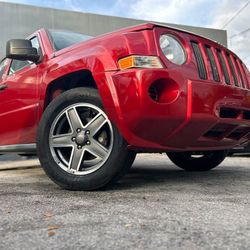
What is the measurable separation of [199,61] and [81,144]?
112cm

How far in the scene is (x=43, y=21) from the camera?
14742 mm

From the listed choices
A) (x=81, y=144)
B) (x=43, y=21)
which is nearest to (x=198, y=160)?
(x=81, y=144)

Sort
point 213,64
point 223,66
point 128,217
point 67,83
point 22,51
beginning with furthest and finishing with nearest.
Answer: point 22,51 → point 67,83 → point 223,66 → point 213,64 → point 128,217

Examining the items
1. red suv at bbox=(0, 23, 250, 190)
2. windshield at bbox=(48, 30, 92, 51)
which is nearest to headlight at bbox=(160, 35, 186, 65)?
red suv at bbox=(0, 23, 250, 190)

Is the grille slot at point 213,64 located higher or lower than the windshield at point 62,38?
lower

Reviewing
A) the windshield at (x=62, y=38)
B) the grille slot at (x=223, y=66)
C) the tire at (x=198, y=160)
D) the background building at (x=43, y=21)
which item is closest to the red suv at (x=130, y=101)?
the grille slot at (x=223, y=66)

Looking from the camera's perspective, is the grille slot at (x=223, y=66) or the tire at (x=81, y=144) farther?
the grille slot at (x=223, y=66)

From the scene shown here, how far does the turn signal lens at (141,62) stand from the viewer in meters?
2.87

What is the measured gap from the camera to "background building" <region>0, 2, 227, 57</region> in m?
14.0

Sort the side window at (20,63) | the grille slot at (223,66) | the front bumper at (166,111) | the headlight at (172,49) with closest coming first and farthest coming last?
the front bumper at (166,111)
the headlight at (172,49)
the grille slot at (223,66)
the side window at (20,63)

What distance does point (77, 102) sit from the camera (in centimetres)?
323

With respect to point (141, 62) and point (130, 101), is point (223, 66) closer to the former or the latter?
point (141, 62)

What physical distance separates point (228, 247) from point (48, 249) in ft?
2.59

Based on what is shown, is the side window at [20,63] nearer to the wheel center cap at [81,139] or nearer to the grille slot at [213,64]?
the wheel center cap at [81,139]
